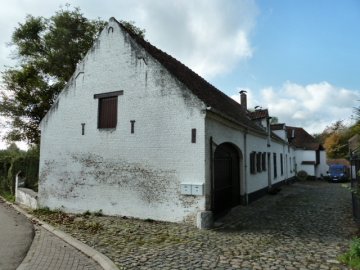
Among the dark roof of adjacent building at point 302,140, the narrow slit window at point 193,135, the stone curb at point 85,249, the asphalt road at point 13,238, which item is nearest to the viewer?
the stone curb at point 85,249

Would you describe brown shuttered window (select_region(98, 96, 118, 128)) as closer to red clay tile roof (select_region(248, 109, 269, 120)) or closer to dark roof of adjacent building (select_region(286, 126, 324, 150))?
red clay tile roof (select_region(248, 109, 269, 120))

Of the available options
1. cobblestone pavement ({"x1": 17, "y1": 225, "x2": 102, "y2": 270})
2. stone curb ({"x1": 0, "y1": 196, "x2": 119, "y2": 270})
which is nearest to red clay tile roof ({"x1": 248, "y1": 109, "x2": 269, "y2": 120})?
stone curb ({"x1": 0, "y1": 196, "x2": 119, "y2": 270})

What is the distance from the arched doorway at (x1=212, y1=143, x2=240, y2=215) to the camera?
37.4ft

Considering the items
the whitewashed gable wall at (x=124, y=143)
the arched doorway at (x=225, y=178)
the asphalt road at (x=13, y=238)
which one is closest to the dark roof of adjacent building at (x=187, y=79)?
the whitewashed gable wall at (x=124, y=143)

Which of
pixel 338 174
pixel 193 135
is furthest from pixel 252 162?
pixel 338 174

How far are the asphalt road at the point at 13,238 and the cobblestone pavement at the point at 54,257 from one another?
0.19 metres

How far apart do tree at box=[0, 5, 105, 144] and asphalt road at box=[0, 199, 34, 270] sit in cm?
1233

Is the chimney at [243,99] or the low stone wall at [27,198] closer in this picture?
the low stone wall at [27,198]

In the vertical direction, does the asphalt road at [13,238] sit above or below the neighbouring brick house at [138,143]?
below

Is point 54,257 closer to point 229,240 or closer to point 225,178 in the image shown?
point 229,240

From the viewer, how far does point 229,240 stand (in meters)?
7.96

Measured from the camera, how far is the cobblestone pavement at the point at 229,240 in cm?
618

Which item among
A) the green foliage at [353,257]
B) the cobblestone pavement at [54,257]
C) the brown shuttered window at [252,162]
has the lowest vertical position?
the cobblestone pavement at [54,257]

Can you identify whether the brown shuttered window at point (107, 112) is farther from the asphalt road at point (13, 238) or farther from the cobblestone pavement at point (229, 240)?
the asphalt road at point (13, 238)
